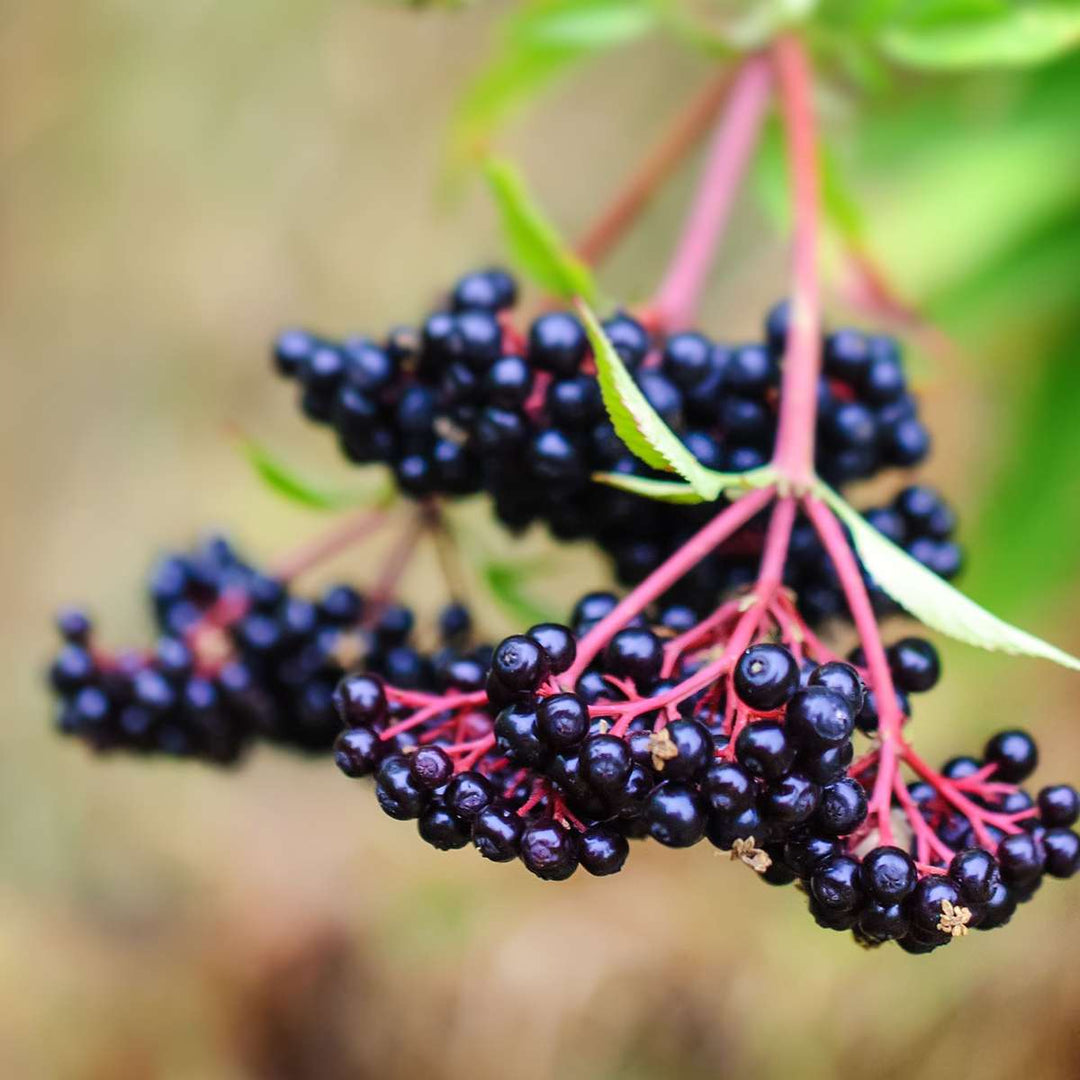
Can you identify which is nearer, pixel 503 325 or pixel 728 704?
pixel 728 704

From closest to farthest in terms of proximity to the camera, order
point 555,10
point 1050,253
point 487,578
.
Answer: point 487,578, point 555,10, point 1050,253

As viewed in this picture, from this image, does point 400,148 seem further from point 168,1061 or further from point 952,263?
point 168,1061

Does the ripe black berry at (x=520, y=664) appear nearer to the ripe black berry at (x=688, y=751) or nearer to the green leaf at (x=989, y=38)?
the ripe black berry at (x=688, y=751)

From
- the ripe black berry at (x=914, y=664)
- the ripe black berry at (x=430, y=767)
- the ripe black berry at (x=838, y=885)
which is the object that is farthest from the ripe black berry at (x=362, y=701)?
the ripe black berry at (x=914, y=664)

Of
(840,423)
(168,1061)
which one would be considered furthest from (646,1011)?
(840,423)

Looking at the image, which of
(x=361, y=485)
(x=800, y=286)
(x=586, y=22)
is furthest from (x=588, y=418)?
(x=361, y=485)

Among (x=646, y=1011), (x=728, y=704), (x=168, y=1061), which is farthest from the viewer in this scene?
(x=168, y=1061)

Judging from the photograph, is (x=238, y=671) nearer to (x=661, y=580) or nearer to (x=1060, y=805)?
(x=661, y=580)

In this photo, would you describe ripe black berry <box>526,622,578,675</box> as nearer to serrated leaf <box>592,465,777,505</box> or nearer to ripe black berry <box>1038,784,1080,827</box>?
serrated leaf <box>592,465,777,505</box>
